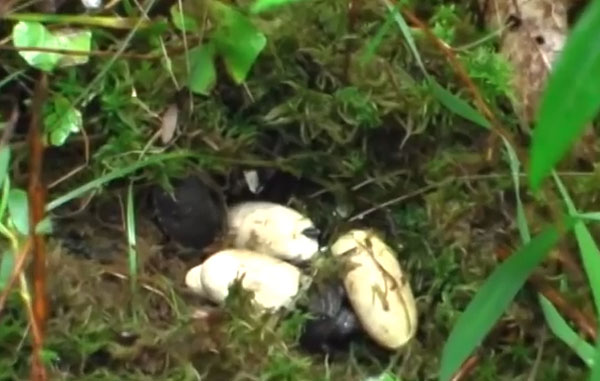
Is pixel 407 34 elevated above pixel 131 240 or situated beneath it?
elevated above

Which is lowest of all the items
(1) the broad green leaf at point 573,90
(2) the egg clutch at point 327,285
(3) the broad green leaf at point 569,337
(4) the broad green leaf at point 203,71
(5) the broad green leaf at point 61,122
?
(2) the egg clutch at point 327,285

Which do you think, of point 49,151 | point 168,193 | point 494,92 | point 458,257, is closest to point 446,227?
point 458,257

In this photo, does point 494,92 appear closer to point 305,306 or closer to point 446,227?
point 446,227

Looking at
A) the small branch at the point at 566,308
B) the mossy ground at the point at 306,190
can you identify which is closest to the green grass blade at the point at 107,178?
the mossy ground at the point at 306,190

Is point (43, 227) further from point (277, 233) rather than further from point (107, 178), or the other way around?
point (277, 233)

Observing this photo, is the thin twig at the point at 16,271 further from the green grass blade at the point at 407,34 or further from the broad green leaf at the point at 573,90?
the broad green leaf at the point at 573,90

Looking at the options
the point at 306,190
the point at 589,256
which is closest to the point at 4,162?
the point at 306,190

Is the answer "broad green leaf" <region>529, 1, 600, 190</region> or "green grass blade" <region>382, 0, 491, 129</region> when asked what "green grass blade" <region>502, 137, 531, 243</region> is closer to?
"green grass blade" <region>382, 0, 491, 129</region>
